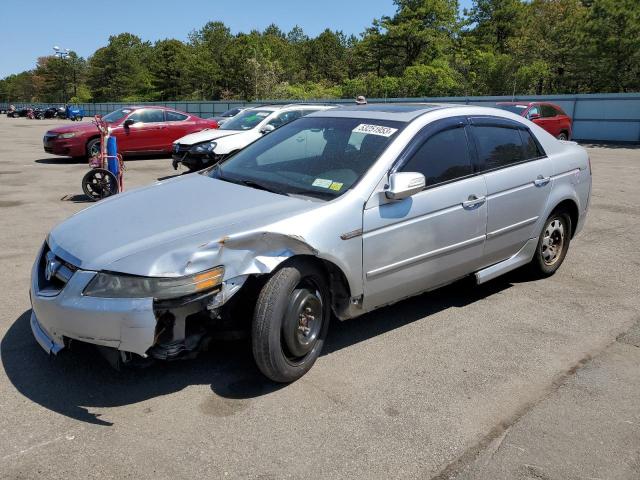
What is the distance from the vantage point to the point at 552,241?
5355mm

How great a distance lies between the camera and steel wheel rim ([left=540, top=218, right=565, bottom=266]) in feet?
17.2

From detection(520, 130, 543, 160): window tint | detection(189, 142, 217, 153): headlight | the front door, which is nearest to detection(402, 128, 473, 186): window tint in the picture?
the front door

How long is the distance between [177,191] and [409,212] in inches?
65.1

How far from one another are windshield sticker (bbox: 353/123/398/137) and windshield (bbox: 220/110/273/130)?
915 cm

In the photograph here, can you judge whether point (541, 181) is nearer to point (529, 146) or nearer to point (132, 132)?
point (529, 146)

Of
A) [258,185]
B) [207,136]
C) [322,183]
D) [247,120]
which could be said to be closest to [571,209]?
[322,183]

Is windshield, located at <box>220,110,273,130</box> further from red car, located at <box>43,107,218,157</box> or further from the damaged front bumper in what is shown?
the damaged front bumper

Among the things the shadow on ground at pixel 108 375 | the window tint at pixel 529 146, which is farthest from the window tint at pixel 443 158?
the shadow on ground at pixel 108 375

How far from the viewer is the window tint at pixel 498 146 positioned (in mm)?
4500

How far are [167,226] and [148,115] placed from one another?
43.8 feet

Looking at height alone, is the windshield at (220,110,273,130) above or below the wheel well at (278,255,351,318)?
above

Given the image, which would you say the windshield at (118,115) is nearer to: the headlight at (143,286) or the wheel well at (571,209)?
the wheel well at (571,209)

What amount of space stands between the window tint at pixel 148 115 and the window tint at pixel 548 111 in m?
11.6

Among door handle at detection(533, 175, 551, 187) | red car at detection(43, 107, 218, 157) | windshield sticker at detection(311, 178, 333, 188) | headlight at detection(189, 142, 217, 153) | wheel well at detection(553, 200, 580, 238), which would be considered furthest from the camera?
red car at detection(43, 107, 218, 157)
